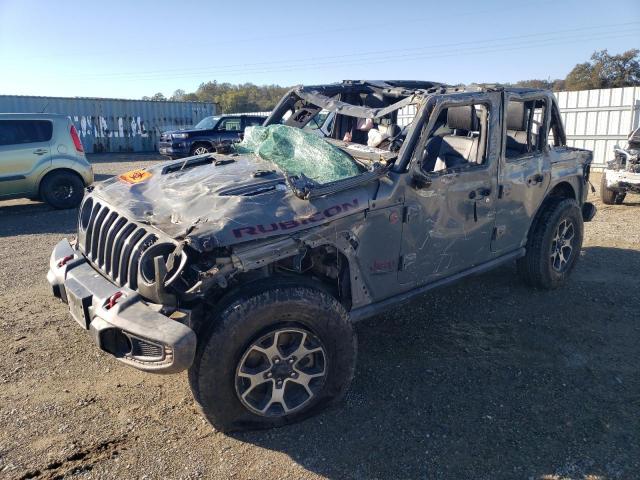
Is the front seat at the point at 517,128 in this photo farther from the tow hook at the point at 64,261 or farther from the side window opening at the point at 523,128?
the tow hook at the point at 64,261

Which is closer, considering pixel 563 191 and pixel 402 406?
pixel 402 406

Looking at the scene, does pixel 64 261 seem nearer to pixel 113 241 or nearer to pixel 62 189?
pixel 113 241

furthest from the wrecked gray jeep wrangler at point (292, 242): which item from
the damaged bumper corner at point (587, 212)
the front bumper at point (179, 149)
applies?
the front bumper at point (179, 149)

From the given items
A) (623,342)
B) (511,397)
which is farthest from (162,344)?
(623,342)

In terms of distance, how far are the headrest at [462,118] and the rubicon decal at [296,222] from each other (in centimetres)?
165

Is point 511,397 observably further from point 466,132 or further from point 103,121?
point 103,121

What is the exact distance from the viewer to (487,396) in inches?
137

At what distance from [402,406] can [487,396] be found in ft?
1.98

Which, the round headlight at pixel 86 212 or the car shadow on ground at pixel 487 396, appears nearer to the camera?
the car shadow on ground at pixel 487 396

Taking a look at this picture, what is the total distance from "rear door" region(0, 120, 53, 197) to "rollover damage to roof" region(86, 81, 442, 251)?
6.38 m

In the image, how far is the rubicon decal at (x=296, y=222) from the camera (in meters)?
2.89

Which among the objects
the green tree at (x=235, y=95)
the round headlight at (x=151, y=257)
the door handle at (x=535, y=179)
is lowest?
the round headlight at (x=151, y=257)

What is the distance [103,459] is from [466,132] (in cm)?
386

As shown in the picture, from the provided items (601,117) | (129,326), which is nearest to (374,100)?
(129,326)
